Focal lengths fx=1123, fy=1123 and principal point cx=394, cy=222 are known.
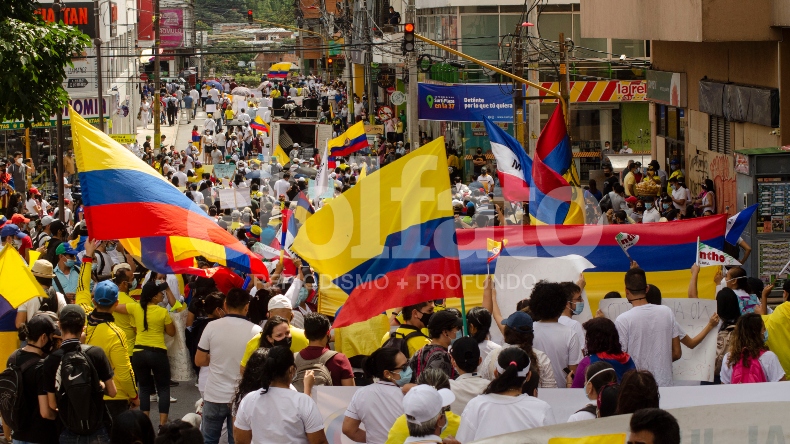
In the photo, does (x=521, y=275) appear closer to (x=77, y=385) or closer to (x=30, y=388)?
(x=77, y=385)

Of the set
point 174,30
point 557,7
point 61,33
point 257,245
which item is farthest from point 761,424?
point 174,30

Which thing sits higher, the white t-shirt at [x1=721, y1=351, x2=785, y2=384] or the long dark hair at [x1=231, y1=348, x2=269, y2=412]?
the long dark hair at [x1=231, y1=348, x2=269, y2=412]

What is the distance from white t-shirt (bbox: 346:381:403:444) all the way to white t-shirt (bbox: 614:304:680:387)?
187 centimetres

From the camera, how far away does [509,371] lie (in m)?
5.64

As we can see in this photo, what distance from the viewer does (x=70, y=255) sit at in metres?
11.5

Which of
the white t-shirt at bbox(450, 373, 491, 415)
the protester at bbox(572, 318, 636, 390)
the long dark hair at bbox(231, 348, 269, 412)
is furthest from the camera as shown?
the protester at bbox(572, 318, 636, 390)

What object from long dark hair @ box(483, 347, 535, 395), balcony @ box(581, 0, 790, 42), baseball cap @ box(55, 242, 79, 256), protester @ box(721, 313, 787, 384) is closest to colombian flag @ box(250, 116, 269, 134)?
balcony @ box(581, 0, 790, 42)

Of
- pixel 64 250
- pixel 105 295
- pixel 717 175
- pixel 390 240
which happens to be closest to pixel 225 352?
pixel 105 295

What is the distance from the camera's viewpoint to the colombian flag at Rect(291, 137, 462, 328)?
762 centimetres

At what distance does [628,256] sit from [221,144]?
31355 millimetres

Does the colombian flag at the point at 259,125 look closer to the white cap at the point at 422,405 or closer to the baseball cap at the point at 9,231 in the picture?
the baseball cap at the point at 9,231

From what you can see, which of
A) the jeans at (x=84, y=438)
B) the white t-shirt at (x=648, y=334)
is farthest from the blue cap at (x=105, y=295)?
the white t-shirt at (x=648, y=334)

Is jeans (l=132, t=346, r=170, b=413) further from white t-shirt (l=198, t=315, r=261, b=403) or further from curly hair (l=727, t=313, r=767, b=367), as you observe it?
curly hair (l=727, t=313, r=767, b=367)

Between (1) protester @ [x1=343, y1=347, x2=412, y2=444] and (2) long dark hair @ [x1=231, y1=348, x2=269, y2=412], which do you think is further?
(2) long dark hair @ [x1=231, y1=348, x2=269, y2=412]
